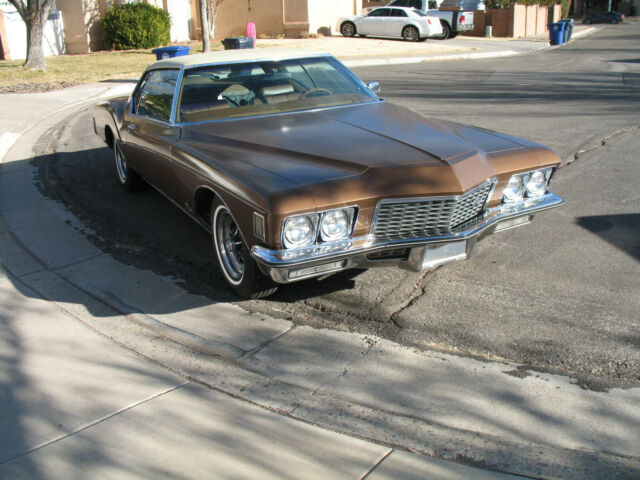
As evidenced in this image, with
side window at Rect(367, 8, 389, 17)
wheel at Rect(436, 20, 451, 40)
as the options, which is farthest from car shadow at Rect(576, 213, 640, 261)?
wheel at Rect(436, 20, 451, 40)

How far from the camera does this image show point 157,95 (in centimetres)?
Result: 573

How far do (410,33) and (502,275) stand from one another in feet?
90.7

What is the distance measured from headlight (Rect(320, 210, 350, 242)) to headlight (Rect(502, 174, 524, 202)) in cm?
131

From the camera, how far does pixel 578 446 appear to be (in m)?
2.92

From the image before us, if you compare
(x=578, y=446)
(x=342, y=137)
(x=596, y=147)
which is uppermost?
(x=342, y=137)

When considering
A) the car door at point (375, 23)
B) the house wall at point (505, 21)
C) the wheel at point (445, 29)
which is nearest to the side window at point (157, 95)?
the car door at point (375, 23)

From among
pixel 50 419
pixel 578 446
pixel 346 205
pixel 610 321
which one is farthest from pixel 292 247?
pixel 610 321

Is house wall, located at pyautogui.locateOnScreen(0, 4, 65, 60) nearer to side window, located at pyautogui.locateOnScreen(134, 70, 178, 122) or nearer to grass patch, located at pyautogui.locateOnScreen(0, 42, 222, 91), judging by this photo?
grass patch, located at pyautogui.locateOnScreen(0, 42, 222, 91)

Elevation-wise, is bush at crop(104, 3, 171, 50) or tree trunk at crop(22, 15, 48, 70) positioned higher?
bush at crop(104, 3, 171, 50)

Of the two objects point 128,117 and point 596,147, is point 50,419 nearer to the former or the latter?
point 128,117

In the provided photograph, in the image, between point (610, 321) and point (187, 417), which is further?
point (610, 321)

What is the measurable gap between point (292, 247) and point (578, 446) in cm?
183

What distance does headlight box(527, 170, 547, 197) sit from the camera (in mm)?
4559

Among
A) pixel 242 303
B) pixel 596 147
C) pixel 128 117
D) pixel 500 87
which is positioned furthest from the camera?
pixel 500 87
